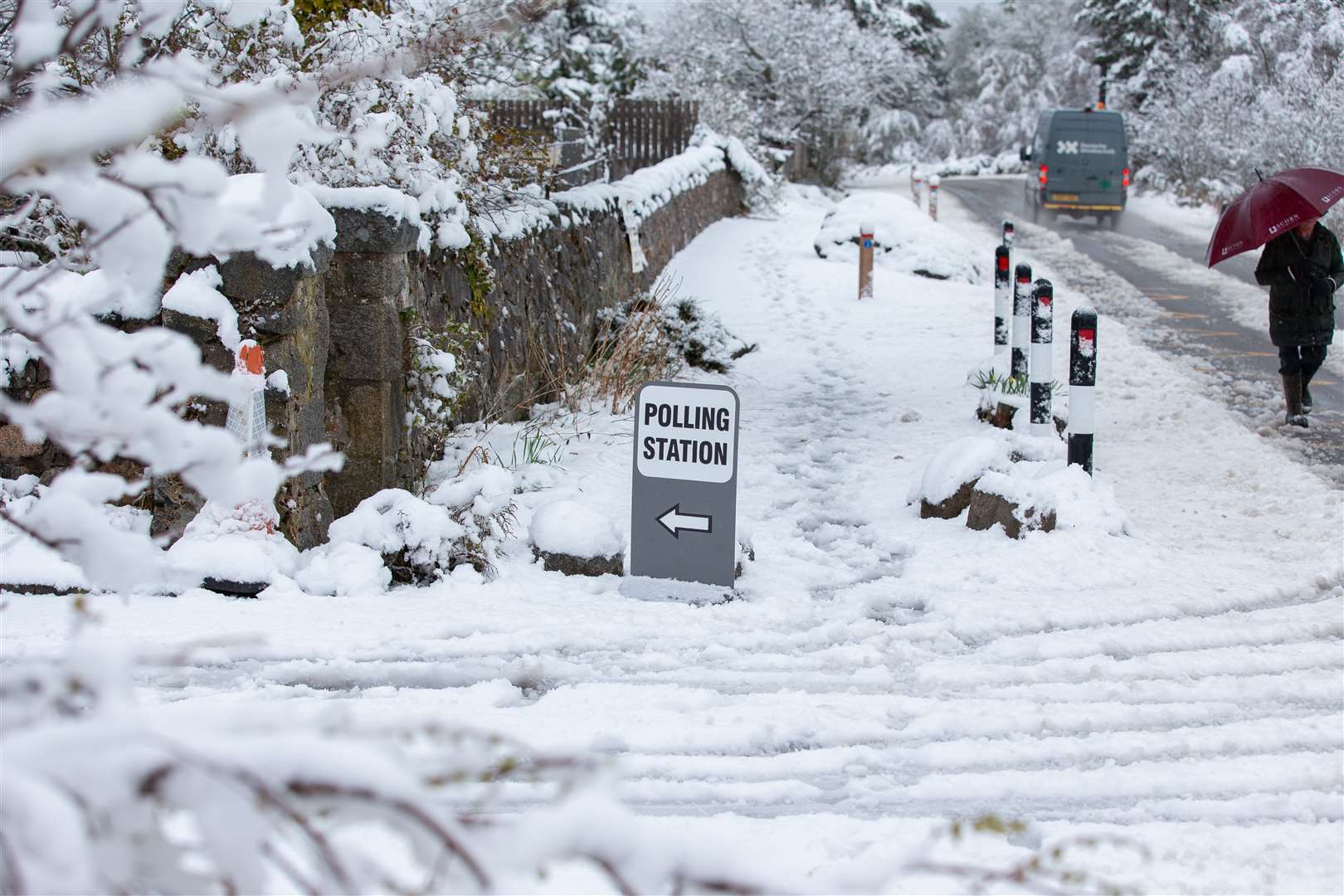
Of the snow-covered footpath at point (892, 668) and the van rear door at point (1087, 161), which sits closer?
the snow-covered footpath at point (892, 668)

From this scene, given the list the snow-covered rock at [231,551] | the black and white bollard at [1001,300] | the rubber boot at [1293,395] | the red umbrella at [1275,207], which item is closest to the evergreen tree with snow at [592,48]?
the black and white bollard at [1001,300]

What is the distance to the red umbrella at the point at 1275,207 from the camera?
7703mm

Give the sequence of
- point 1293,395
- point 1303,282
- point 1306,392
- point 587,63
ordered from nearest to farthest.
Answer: point 1303,282 < point 1293,395 < point 1306,392 < point 587,63

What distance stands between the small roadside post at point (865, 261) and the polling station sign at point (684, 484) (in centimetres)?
783

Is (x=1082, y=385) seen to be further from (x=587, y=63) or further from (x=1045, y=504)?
(x=587, y=63)

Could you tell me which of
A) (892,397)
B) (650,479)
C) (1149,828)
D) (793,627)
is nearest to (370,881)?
(1149,828)

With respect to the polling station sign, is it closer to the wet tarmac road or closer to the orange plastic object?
the orange plastic object

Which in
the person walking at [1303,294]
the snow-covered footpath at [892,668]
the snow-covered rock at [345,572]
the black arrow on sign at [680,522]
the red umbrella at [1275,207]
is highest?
the red umbrella at [1275,207]

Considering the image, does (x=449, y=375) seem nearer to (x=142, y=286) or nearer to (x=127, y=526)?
(x=127, y=526)

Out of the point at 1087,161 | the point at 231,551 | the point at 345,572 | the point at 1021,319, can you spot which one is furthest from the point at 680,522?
the point at 1087,161

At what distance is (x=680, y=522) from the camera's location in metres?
5.12

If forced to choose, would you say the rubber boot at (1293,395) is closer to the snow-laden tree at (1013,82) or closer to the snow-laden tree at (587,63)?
the snow-laden tree at (587,63)

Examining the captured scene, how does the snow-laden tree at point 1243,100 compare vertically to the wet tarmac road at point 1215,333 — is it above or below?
above

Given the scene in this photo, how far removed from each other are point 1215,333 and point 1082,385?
6.34m
